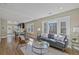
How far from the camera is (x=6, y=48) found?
2.82m

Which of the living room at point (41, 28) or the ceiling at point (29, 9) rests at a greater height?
the ceiling at point (29, 9)

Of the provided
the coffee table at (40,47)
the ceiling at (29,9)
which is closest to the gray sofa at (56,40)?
the coffee table at (40,47)

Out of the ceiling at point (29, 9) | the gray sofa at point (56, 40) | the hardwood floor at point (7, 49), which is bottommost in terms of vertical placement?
the hardwood floor at point (7, 49)

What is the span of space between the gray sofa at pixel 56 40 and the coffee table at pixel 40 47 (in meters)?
0.10

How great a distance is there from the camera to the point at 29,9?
2834 mm

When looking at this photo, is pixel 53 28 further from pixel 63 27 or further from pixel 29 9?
pixel 29 9

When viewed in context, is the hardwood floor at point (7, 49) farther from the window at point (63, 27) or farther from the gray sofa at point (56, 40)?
the window at point (63, 27)

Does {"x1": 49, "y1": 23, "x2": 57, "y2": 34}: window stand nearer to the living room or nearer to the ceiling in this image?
the living room

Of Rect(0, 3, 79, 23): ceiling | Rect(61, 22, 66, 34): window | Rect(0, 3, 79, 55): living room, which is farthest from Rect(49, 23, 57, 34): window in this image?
Rect(0, 3, 79, 23): ceiling

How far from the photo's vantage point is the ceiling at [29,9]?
277cm

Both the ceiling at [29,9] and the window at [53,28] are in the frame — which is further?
the window at [53,28]

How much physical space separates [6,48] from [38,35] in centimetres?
81

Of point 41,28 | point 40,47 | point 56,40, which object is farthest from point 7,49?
point 56,40
